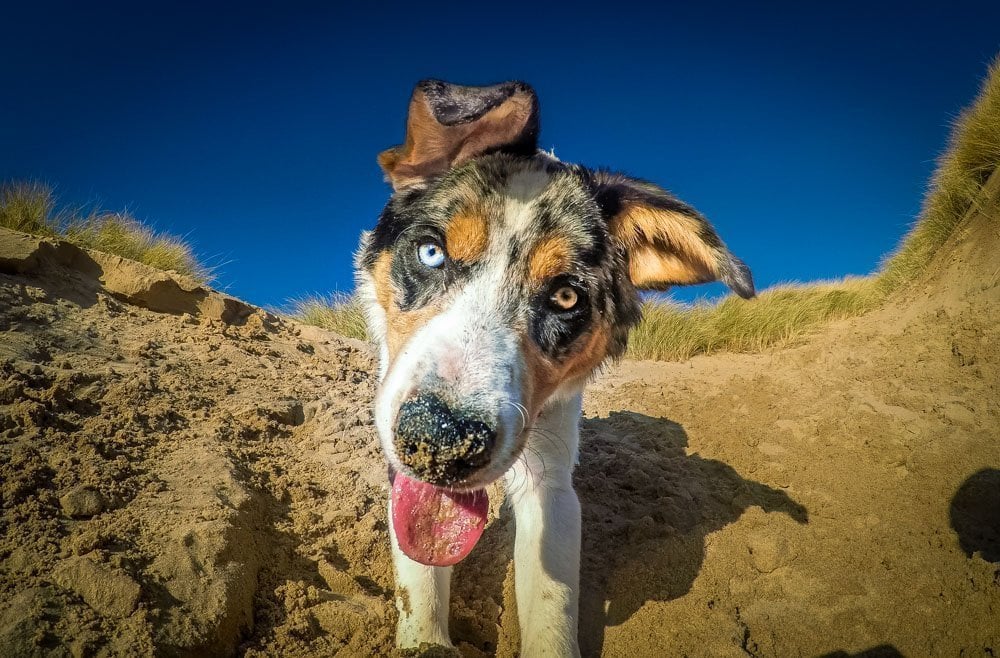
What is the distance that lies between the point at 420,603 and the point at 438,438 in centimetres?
141

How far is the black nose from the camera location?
1.99 metres

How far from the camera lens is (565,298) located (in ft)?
9.29

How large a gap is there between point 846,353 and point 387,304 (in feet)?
→ 23.0

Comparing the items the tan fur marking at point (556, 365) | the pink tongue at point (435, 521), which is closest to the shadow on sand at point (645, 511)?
the pink tongue at point (435, 521)

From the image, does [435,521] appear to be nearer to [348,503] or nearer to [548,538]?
[548,538]

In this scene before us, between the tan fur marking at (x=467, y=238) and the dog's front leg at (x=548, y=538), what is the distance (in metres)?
1.10

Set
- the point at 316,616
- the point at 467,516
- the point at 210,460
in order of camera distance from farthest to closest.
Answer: the point at 210,460 → the point at 316,616 → the point at 467,516

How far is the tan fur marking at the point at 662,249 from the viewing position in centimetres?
310

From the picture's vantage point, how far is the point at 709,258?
305 centimetres

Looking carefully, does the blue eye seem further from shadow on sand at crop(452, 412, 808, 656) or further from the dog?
shadow on sand at crop(452, 412, 808, 656)

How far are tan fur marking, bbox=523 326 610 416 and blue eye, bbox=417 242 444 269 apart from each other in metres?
0.60

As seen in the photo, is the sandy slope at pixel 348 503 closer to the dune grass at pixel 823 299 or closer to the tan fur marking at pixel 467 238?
the tan fur marking at pixel 467 238

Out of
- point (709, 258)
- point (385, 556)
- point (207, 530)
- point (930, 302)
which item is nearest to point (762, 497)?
point (709, 258)

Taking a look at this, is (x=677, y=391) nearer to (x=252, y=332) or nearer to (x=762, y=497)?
(x=762, y=497)
